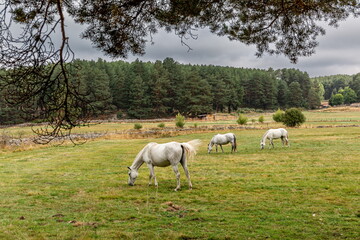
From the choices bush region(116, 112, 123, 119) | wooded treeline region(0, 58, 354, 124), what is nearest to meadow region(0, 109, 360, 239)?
wooded treeline region(0, 58, 354, 124)

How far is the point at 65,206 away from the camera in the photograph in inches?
338

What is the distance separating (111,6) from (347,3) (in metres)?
5.00


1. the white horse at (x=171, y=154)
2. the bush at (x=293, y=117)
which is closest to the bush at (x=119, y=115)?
the bush at (x=293, y=117)

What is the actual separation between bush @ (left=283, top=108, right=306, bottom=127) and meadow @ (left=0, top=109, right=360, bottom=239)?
2776cm

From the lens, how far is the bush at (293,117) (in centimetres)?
4156

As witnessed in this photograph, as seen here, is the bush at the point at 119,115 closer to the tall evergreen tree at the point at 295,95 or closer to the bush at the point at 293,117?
the bush at the point at 293,117

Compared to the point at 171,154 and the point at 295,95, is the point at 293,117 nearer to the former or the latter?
the point at 171,154

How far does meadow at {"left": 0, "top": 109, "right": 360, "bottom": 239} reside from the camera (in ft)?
21.0

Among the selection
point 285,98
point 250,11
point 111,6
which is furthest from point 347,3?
point 285,98

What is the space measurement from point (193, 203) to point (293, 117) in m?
37.2

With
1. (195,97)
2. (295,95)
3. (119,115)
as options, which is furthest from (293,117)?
(295,95)

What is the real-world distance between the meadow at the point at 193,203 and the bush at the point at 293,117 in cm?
2776

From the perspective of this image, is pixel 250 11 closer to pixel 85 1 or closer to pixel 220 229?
pixel 85 1

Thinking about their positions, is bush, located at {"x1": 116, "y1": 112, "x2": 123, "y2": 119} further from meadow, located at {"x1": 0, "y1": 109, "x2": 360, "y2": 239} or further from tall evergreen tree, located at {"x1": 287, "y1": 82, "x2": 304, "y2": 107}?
tall evergreen tree, located at {"x1": 287, "y1": 82, "x2": 304, "y2": 107}
